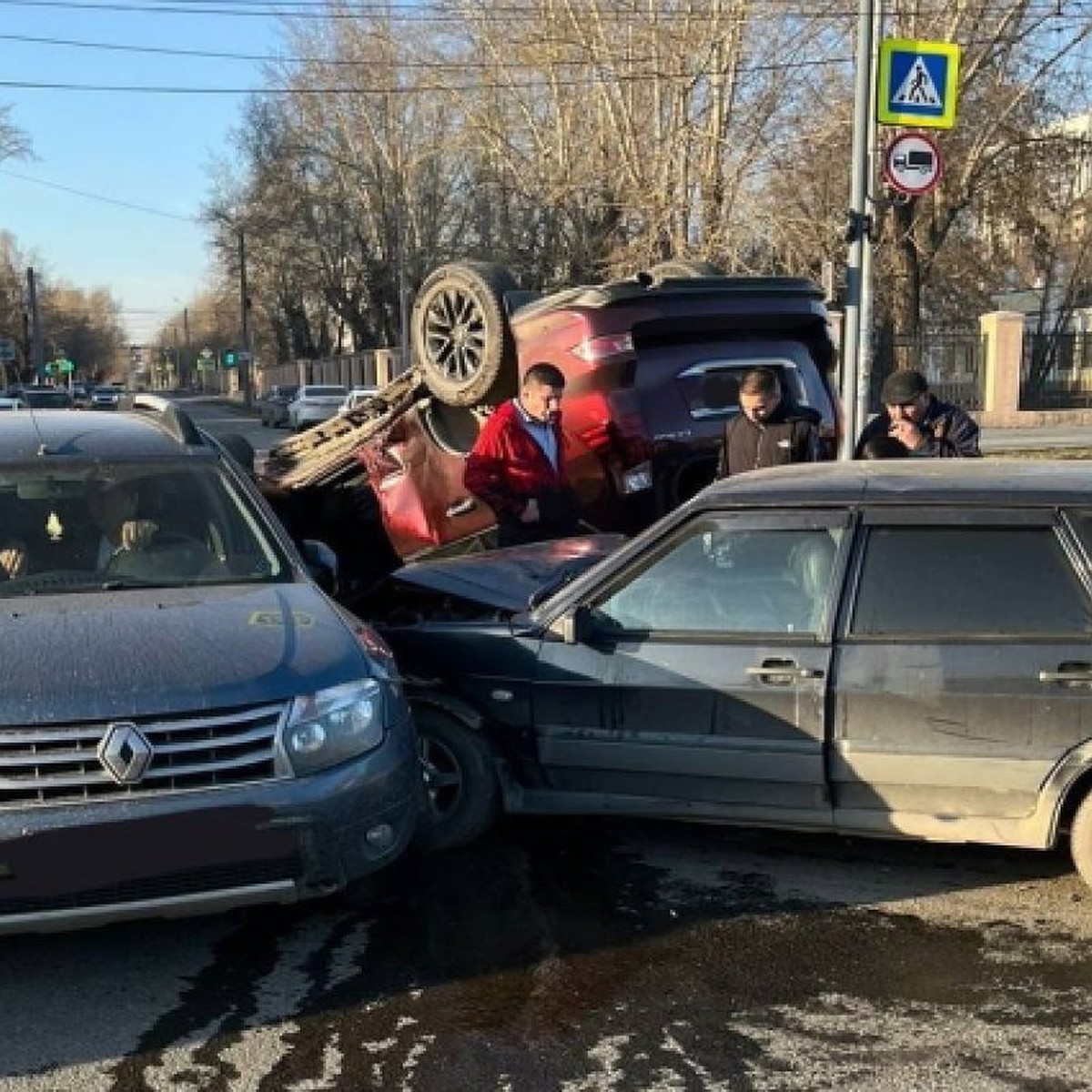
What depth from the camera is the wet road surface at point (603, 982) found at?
3205mm

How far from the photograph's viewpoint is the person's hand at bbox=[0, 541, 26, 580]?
4.39 metres

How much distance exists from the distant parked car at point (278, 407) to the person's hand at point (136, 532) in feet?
147

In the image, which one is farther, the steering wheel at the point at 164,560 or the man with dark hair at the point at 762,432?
the man with dark hair at the point at 762,432

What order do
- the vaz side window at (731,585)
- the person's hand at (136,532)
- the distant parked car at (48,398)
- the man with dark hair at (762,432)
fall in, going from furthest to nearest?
the distant parked car at (48,398), the man with dark hair at (762,432), the person's hand at (136,532), the vaz side window at (731,585)

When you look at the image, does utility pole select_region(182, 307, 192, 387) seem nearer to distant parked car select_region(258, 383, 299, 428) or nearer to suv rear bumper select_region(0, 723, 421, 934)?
distant parked car select_region(258, 383, 299, 428)

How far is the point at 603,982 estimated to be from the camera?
3.66 meters

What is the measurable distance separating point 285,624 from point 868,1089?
214cm

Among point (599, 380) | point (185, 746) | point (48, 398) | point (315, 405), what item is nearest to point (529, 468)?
point (599, 380)

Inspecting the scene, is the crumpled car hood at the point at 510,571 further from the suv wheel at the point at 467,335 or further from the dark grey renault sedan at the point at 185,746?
the suv wheel at the point at 467,335

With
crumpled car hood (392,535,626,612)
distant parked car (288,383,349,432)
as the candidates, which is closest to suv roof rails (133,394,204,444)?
crumpled car hood (392,535,626,612)

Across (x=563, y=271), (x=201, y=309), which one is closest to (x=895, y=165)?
(x=563, y=271)

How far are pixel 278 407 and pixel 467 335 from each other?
45435 millimetres

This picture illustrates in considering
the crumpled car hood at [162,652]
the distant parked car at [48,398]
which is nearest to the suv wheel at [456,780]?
the crumpled car hood at [162,652]

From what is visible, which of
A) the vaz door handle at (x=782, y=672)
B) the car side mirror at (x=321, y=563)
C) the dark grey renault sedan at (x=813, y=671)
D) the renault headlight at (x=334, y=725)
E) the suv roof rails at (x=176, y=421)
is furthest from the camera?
the suv roof rails at (x=176, y=421)
